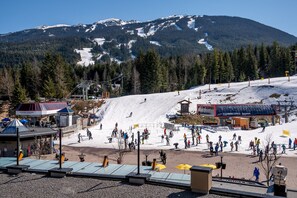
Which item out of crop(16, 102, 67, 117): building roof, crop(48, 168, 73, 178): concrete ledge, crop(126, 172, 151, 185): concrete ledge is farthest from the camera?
crop(16, 102, 67, 117): building roof

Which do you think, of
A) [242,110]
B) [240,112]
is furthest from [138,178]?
[242,110]

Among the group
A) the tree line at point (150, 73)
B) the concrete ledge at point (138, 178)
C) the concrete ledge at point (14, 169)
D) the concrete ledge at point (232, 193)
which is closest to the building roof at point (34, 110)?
the tree line at point (150, 73)

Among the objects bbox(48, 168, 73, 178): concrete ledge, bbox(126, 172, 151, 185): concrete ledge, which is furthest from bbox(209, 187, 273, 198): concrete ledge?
bbox(48, 168, 73, 178): concrete ledge

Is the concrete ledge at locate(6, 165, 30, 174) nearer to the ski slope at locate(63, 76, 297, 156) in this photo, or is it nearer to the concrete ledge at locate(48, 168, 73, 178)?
the concrete ledge at locate(48, 168, 73, 178)

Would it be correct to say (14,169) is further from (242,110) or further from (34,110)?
(242,110)

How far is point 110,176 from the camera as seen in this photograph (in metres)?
14.5

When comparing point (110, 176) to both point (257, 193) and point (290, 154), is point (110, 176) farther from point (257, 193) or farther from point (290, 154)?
point (290, 154)

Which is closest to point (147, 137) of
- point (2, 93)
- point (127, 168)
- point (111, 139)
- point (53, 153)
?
point (111, 139)

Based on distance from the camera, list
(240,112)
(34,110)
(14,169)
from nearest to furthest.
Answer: (14,169)
(34,110)
(240,112)

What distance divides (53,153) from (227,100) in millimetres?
45332

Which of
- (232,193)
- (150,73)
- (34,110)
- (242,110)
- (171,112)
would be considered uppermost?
(150,73)

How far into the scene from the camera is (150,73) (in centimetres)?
8619

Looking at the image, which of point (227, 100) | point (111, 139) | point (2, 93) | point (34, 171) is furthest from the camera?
point (2, 93)

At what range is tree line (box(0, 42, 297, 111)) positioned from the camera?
8238 centimetres
